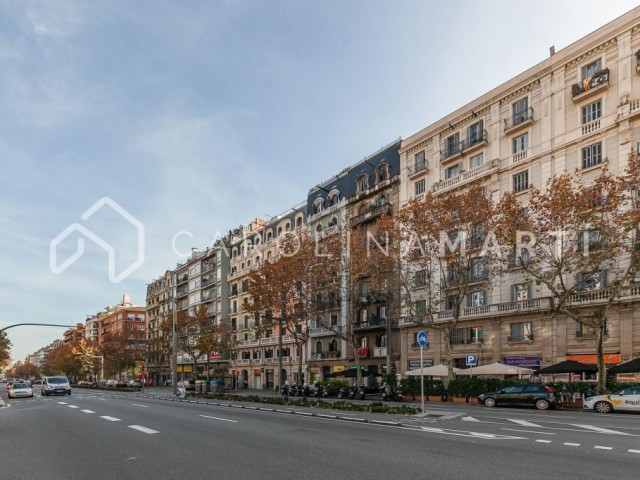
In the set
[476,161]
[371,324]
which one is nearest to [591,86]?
[476,161]

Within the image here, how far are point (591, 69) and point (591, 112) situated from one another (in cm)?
275

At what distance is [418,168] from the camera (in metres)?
47.2

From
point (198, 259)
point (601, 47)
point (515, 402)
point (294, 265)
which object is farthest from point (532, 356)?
point (198, 259)

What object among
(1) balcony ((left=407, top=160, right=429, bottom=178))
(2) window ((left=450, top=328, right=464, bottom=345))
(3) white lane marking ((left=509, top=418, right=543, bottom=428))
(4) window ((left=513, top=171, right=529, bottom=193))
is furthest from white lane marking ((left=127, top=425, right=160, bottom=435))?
(1) balcony ((left=407, top=160, right=429, bottom=178))

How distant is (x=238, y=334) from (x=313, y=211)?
2323 centimetres

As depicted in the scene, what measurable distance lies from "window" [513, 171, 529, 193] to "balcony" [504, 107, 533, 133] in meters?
3.26

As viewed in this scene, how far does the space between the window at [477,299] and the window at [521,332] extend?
3293 millimetres

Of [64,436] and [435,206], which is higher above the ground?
[435,206]

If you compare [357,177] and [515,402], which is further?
[357,177]

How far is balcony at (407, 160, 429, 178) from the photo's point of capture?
4624 centimetres

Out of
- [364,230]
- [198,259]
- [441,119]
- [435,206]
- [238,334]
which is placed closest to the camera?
[435,206]

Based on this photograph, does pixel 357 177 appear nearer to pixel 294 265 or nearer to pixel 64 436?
pixel 294 265

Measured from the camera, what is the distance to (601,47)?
33750 mm

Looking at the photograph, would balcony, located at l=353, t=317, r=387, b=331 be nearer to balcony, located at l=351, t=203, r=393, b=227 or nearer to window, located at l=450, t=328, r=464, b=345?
window, located at l=450, t=328, r=464, b=345
